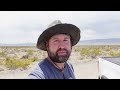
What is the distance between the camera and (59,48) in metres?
1.93

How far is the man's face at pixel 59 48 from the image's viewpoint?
6.31ft

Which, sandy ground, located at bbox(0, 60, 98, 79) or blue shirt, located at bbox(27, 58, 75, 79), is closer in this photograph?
blue shirt, located at bbox(27, 58, 75, 79)

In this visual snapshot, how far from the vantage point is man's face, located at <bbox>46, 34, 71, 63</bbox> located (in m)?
1.92

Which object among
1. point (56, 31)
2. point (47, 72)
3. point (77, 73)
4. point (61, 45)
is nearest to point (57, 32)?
point (56, 31)

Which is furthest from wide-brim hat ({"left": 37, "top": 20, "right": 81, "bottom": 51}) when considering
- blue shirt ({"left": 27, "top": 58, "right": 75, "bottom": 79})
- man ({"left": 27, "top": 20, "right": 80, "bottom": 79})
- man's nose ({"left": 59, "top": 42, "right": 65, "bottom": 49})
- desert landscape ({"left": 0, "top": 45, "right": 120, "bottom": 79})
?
desert landscape ({"left": 0, "top": 45, "right": 120, "bottom": 79})

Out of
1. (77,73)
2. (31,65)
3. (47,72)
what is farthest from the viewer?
(31,65)

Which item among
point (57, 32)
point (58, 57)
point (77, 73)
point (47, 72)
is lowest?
point (77, 73)

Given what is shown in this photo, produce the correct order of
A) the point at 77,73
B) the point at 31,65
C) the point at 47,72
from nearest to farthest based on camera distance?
1. the point at 47,72
2. the point at 77,73
3. the point at 31,65

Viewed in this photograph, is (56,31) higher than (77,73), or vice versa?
(56,31)

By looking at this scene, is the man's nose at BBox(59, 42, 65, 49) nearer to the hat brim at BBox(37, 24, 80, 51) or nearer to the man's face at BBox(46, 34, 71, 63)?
the man's face at BBox(46, 34, 71, 63)

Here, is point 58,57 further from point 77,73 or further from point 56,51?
point 77,73
